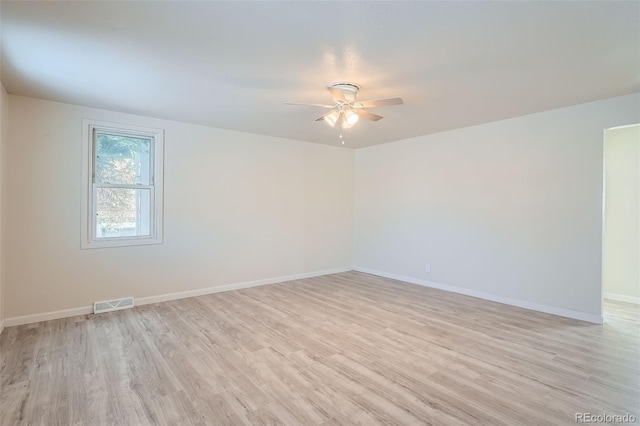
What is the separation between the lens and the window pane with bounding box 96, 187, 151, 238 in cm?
397

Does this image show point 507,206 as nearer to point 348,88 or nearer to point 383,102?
point 383,102

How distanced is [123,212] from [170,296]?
4.28 ft

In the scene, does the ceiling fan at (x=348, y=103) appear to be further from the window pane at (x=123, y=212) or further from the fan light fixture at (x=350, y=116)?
the window pane at (x=123, y=212)

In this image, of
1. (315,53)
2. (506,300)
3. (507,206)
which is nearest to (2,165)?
(315,53)

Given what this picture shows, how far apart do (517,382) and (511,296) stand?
219 centimetres

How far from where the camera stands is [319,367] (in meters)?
2.54

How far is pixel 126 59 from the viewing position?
251 cm

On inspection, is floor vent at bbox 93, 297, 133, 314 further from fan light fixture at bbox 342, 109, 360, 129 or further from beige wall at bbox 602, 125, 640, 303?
beige wall at bbox 602, 125, 640, 303

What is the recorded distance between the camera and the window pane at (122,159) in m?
3.96

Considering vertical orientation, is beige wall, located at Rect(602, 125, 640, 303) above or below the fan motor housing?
below

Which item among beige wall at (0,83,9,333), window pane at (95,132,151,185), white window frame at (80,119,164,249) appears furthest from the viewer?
window pane at (95,132,151,185)

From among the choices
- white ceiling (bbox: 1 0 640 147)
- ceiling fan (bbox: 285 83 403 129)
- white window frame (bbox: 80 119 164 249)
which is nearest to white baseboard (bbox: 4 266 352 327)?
white window frame (bbox: 80 119 164 249)

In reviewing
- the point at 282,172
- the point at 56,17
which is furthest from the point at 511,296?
the point at 56,17

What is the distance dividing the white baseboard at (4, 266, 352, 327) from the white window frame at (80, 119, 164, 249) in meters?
0.76
